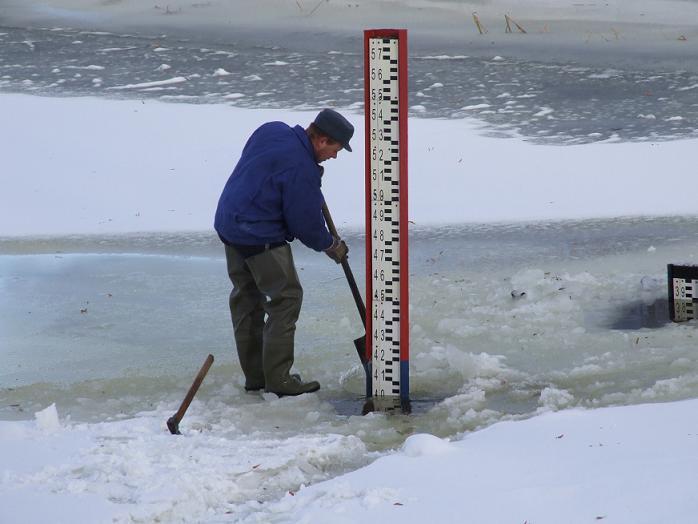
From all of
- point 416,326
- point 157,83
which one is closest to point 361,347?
point 416,326

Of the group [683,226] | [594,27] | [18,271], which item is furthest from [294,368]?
[594,27]

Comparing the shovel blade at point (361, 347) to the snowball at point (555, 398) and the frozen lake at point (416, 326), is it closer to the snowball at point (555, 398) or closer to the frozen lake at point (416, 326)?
the frozen lake at point (416, 326)

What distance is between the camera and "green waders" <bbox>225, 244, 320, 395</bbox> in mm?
5367

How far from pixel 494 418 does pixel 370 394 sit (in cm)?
67

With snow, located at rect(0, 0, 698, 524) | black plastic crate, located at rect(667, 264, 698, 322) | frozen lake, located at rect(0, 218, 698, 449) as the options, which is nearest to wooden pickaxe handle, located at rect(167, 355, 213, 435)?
snow, located at rect(0, 0, 698, 524)

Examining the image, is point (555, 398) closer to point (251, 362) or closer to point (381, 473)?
point (381, 473)

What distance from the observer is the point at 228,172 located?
10.6m

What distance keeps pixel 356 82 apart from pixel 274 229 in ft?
29.3

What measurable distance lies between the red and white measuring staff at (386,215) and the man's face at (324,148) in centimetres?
17

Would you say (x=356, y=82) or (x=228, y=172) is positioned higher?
(x=356, y=82)

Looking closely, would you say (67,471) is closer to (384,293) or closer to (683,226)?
(384,293)

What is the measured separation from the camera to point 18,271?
7.86 metres

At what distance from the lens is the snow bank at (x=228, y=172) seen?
9312 mm

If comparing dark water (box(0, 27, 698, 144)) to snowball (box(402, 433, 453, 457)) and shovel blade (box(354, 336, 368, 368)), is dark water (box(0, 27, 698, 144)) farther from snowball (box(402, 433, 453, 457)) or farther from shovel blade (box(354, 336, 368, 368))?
snowball (box(402, 433, 453, 457))
